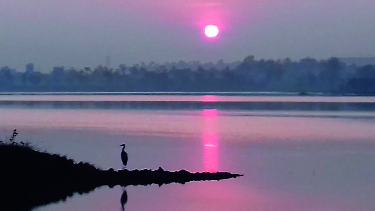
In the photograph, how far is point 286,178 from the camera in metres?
16.5

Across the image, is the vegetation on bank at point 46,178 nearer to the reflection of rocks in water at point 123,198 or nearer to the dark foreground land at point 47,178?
the dark foreground land at point 47,178

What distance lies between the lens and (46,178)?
12852 mm

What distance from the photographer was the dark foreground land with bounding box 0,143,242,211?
1191 cm

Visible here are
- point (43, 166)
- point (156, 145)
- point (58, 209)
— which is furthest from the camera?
point (156, 145)

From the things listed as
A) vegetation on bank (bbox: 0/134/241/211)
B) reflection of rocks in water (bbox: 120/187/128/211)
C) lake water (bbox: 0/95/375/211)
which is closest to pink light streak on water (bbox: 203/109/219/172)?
lake water (bbox: 0/95/375/211)

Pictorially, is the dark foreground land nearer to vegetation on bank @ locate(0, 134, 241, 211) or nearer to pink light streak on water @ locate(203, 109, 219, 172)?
vegetation on bank @ locate(0, 134, 241, 211)

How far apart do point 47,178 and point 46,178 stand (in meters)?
0.02

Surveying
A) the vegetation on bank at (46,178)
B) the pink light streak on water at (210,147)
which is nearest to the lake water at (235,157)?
the pink light streak on water at (210,147)

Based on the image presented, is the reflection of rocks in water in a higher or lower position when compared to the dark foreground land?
lower

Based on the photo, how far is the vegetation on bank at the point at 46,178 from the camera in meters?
11.9

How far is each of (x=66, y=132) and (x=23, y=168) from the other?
18161mm

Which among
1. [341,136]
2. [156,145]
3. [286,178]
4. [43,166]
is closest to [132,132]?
[156,145]

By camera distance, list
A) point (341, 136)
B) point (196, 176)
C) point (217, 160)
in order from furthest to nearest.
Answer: point (341, 136) → point (217, 160) → point (196, 176)

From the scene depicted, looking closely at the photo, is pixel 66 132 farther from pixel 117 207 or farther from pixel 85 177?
pixel 117 207
